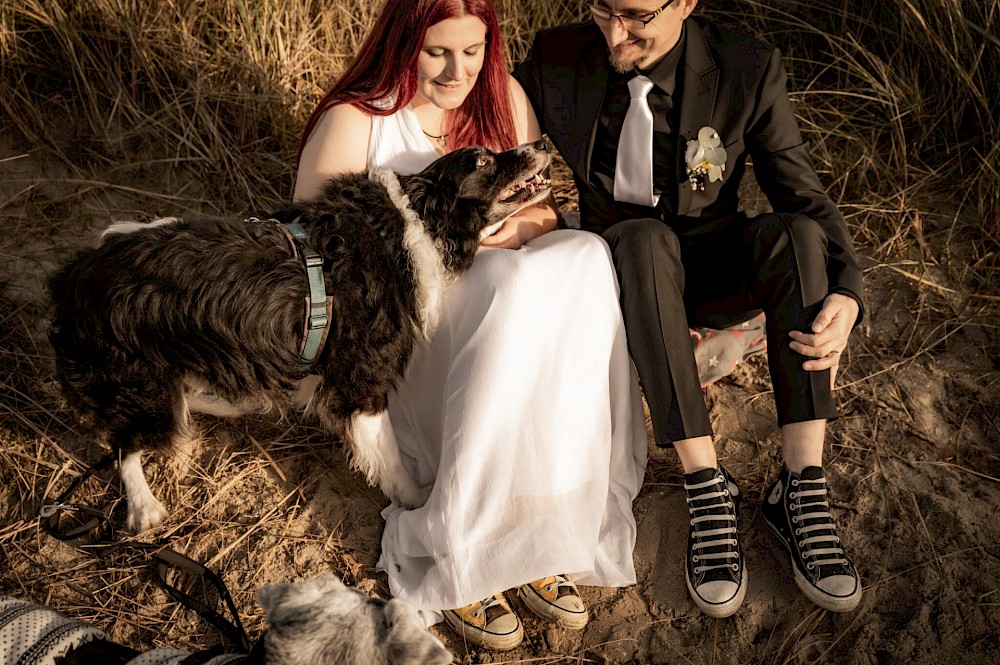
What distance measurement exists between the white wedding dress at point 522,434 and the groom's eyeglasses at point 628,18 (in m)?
0.77

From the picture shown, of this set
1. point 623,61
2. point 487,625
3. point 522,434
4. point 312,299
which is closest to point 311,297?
point 312,299

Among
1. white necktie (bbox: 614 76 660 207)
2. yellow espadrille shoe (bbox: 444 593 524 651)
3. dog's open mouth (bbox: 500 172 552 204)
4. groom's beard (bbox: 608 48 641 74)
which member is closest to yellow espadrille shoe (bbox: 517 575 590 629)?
yellow espadrille shoe (bbox: 444 593 524 651)

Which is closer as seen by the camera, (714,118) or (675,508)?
(714,118)

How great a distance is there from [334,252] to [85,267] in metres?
0.87

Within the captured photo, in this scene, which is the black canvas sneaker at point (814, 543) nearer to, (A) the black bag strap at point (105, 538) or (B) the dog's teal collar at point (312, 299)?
(B) the dog's teal collar at point (312, 299)

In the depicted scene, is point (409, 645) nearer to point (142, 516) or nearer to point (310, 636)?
point (310, 636)

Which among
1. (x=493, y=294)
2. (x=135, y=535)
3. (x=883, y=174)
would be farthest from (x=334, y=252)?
(x=883, y=174)

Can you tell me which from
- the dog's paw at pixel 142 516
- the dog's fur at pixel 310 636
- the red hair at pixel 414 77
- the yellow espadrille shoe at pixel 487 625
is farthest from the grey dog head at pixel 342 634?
the red hair at pixel 414 77

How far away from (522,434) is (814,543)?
3.74 feet

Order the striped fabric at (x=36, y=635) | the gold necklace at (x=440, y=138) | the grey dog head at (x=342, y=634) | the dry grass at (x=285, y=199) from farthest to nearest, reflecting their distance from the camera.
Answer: the gold necklace at (x=440, y=138) < the dry grass at (x=285, y=199) < the striped fabric at (x=36, y=635) < the grey dog head at (x=342, y=634)

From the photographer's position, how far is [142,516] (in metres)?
2.90

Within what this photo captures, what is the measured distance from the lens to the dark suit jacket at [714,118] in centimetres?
281

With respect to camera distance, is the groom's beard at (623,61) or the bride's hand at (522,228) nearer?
the groom's beard at (623,61)

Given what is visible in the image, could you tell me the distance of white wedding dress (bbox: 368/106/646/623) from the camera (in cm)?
251
